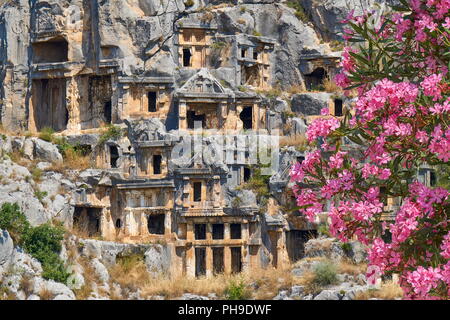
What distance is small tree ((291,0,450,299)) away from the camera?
9.61 metres

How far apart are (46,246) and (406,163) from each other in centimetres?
2620

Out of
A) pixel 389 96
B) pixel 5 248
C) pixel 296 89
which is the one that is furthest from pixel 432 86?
pixel 296 89

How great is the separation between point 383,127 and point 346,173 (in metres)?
0.77

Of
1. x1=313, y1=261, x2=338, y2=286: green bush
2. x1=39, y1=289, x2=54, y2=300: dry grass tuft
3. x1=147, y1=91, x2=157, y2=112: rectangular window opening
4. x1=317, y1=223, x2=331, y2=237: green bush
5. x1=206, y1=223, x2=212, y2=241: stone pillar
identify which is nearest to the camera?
x1=39, y1=289, x2=54, y2=300: dry grass tuft

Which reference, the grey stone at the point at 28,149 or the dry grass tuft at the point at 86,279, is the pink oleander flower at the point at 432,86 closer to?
the dry grass tuft at the point at 86,279

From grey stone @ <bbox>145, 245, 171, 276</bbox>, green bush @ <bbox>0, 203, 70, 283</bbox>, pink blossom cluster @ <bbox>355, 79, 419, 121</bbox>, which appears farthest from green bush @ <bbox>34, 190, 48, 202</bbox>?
pink blossom cluster @ <bbox>355, 79, 419, 121</bbox>

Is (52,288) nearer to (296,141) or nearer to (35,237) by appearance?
(35,237)

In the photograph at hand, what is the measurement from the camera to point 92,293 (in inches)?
1366

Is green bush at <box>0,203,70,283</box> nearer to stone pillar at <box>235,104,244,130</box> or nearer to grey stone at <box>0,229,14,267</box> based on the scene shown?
grey stone at <box>0,229,14,267</box>

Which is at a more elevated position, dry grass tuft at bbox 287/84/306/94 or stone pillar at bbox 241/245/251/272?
dry grass tuft at bbox 287/84/306/94

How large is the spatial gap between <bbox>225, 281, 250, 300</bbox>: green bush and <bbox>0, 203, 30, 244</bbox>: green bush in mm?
7674

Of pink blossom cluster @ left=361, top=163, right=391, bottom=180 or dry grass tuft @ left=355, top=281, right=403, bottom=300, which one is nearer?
pink blossom cluster @ left=361, top=163, right=391, bottom=180

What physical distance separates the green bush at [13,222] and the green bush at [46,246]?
249 millimetres

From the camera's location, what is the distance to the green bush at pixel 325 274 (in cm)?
3466
